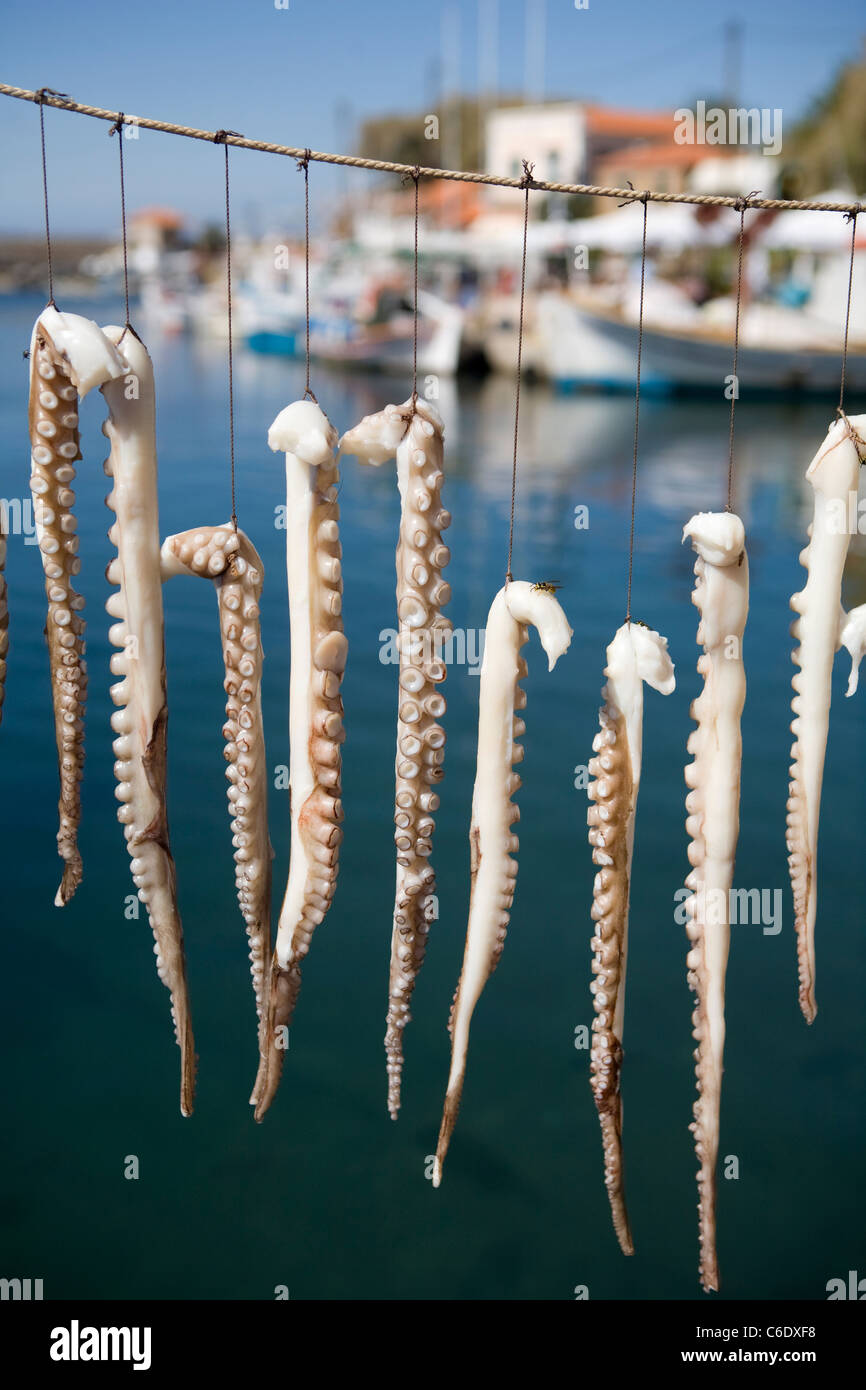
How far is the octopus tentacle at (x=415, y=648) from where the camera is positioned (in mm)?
2838

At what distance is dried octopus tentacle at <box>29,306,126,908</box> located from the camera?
8.73 ft

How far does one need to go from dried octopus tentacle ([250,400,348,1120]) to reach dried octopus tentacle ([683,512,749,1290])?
0.82m

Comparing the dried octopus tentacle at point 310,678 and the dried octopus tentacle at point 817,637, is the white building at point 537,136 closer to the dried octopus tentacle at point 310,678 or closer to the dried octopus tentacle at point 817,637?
the dried octopus tentacle at point 817,637

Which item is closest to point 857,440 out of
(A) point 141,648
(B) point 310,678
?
(B) point 310,678

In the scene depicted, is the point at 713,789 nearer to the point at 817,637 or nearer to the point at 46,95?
the point at 817,637

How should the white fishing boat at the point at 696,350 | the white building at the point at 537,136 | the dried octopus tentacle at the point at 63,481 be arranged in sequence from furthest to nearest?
the white building at the point at 537,136 → the white fishing boat at the point at 696,350 → the dried octopus tentacle at the point at 63,481

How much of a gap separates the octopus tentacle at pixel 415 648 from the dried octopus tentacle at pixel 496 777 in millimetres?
121

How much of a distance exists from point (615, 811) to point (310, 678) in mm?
774

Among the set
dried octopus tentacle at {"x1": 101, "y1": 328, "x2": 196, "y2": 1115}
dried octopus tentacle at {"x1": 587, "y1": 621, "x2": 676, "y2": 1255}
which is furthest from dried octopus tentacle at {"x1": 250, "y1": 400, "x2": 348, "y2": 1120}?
dried octopus tentacle at {"x1": 587, "y1": 621, "x2": 676, "y2": 1255}

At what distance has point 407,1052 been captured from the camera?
6305 mm

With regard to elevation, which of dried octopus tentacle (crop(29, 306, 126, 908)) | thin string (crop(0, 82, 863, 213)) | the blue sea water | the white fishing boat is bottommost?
the blue sea water

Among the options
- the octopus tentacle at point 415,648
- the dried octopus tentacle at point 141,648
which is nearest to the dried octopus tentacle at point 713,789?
the octopus tentacle at point 415,648

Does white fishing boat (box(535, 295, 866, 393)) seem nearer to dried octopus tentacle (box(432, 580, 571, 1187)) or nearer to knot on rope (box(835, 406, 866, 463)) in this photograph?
knot on rope (box(835, 406, 866, 463))
